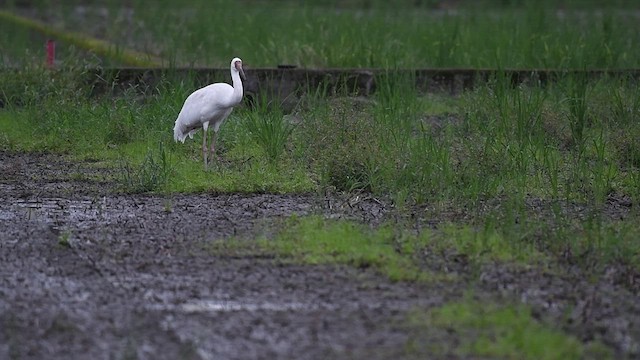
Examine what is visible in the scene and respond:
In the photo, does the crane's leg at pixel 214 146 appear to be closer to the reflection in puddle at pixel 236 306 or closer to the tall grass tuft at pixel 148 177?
A: the tall grass tuft at pixel 148 177

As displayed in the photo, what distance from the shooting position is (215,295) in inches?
211

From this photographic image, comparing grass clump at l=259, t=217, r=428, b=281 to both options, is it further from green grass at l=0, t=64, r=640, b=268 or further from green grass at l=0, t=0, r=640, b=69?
green grass at l=0, t=0, r=640, b=69

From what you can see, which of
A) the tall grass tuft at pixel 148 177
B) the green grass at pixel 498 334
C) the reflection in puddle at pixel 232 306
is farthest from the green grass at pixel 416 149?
the reflection in puddle at pixel 232 306

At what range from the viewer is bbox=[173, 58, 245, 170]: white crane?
28.4ft

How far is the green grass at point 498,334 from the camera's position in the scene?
4.58 m

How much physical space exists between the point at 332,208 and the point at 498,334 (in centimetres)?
261

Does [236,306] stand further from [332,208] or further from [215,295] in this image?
[332,208]

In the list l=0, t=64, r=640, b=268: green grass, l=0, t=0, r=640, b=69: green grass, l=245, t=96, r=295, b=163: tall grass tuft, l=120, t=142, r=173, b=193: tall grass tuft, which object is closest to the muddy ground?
l=0, t=64, r=640, b=268: green grass

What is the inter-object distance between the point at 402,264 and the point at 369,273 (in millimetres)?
192

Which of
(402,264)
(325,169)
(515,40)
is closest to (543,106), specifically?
(325,169)

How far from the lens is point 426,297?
5359 mm

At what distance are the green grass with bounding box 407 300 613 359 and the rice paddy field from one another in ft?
0.04

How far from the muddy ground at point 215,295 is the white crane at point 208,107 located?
5.03ft

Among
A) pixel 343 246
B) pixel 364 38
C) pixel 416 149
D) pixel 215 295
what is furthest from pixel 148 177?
pixel 364 38
